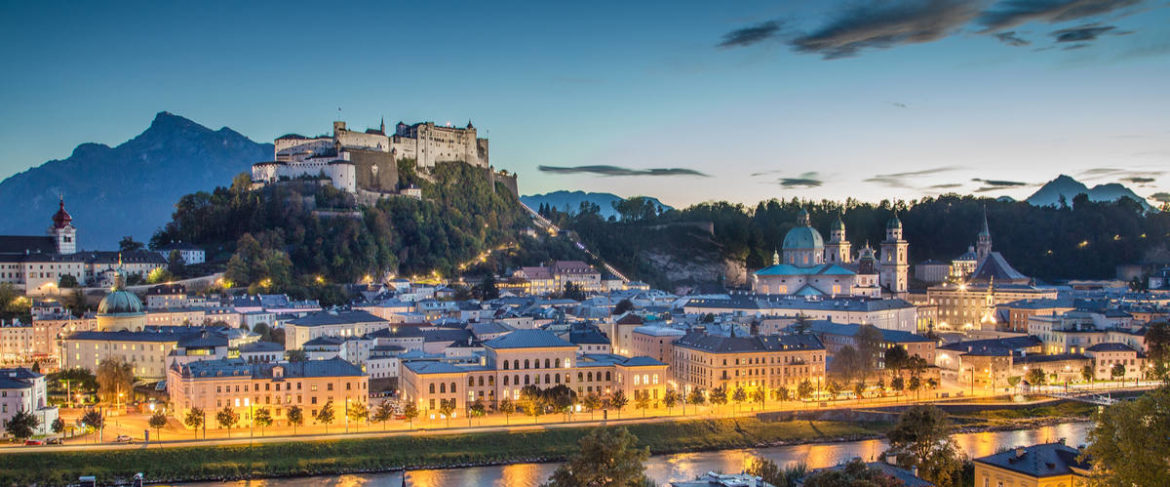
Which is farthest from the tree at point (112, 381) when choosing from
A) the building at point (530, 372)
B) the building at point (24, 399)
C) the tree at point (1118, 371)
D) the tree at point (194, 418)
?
the tree at point (1118, 371)

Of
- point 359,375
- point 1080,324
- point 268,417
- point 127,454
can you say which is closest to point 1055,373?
point 1080,324

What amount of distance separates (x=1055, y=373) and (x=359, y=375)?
2783 cm

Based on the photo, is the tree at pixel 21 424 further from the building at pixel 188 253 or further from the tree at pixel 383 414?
the building at pixel 188 253

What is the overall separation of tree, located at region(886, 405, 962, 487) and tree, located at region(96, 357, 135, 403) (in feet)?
78.4

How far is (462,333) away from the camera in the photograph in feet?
132

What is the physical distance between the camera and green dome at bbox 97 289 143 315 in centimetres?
4084

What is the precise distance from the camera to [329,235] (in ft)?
185

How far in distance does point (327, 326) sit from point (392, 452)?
14604mm

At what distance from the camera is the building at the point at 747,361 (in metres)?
35.6

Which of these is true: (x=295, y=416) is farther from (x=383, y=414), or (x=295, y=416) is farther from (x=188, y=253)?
(x=188, y=253)

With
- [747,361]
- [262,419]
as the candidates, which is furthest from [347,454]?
[747,361]

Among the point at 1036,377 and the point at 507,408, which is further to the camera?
the point at 1036,377

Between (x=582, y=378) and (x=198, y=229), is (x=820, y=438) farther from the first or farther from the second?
(x=198, y=229)

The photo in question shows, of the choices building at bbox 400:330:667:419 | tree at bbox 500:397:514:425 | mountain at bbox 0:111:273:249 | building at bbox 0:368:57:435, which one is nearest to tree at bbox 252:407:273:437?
building at bbox 400:330:667:419
